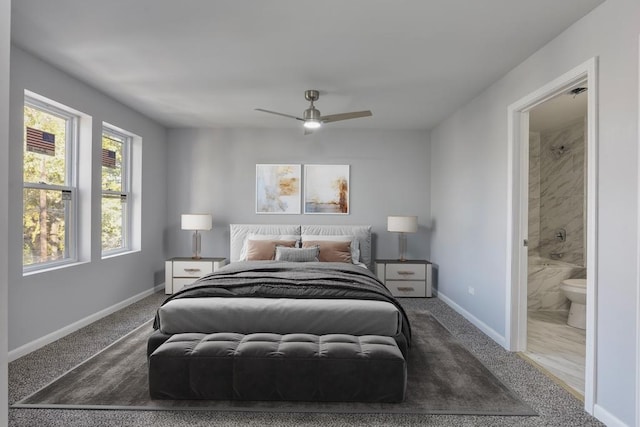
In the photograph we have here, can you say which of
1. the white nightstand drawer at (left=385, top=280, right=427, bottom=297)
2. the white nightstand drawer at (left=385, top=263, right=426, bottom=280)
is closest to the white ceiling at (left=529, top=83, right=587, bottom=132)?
the white nightstand drawer at (left=385, top=263, right=426, bottom=280)

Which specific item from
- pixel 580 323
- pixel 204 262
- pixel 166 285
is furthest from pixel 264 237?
pixel 580 323

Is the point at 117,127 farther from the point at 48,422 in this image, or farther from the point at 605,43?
the point at 605,43

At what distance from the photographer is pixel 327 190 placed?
21.0 feet

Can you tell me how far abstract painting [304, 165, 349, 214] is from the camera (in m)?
6.40

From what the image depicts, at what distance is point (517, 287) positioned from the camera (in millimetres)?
3635

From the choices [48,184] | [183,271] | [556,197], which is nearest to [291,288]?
[48,184]

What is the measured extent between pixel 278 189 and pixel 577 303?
4.20 m

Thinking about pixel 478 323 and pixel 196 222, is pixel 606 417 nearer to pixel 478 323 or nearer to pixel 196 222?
pixel 478 323

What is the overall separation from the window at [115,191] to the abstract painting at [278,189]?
Answer: 1.86 m

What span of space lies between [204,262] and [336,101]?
2920mm

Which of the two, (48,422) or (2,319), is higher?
(2,319)

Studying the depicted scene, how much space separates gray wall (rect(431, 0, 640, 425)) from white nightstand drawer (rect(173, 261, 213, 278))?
358 centimetres

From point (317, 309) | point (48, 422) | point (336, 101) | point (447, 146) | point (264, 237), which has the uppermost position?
point (336, 101)

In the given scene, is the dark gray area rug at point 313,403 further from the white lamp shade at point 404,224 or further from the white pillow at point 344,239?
the white lamp shade at point 404,224
